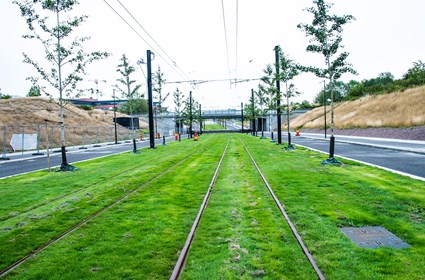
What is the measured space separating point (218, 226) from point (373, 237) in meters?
2.92

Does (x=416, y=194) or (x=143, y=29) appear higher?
(x=143, y=29)

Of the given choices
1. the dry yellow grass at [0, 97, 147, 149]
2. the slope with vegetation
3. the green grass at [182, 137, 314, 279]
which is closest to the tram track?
the green grass at [182, 137, 314, 279]

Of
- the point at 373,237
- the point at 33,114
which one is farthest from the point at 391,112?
the point at 33,114

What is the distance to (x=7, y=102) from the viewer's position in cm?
6469

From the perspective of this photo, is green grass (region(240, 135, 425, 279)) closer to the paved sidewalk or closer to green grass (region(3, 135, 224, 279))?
green grass (region(3, 135, 224, 279))

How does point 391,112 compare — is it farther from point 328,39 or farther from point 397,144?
point 328,39

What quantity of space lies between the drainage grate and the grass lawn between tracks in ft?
0.57

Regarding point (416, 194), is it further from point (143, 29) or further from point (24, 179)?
point (143, 29)

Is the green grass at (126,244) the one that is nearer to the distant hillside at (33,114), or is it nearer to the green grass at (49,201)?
the green grass at (49,201)

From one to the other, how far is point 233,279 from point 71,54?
1661 centimetres

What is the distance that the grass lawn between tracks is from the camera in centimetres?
498

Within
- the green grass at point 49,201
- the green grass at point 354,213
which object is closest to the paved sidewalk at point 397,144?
the green grass at point 354,213

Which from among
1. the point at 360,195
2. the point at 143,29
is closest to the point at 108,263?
the point at 360,195

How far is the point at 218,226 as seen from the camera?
6953 mm
